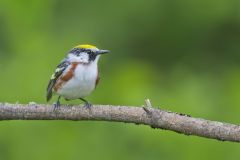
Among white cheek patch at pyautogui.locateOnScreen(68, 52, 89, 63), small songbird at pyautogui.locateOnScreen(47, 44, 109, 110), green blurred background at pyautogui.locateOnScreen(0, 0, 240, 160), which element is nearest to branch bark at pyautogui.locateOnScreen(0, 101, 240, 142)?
small songbird at pyautogui.locateOnScreen(47, 44, 109, 110)

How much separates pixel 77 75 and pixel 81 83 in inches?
3.0

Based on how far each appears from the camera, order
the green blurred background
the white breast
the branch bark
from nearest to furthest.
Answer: the branch bark → the white breast → the green blurred background

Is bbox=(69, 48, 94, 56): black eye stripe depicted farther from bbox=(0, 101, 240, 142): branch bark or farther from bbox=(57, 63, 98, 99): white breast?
bbox=(0, 101, 240, 142): branch bark

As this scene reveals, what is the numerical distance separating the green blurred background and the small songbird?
33.2 inches

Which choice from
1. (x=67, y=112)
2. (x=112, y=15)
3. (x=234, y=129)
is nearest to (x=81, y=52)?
(x=67, y=112)

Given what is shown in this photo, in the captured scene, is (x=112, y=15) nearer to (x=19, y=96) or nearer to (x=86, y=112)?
(x=19, y=96)

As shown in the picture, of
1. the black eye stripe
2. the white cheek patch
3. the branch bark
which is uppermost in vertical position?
the black eye stripe

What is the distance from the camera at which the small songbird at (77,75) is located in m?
6.88

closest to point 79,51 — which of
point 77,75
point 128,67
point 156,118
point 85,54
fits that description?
point 85,54

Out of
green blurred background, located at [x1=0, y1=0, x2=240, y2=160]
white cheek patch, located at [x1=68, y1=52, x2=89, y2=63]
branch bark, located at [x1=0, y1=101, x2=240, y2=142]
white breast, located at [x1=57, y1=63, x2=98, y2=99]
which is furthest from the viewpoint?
green blurred background, located at [x1=0, y1=0, x2=240, y2=160]

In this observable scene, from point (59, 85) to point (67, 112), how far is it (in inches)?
24.2

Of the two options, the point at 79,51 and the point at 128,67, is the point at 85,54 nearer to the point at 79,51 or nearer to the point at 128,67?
the point at 79,51

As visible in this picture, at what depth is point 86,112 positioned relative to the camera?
6.33 meters

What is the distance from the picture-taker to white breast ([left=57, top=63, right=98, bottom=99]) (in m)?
6.87
